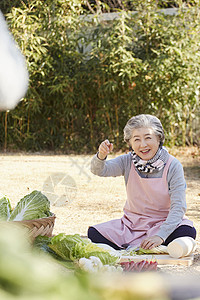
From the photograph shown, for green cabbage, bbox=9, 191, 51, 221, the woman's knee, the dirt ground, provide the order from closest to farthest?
green cabbage, bbox=9, 191, 51, 221, the woman's knee, the dirt ground

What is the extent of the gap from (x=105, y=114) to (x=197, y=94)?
71.2 inches

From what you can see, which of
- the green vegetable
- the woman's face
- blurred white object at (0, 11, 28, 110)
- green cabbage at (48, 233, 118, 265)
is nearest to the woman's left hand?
green cabbage at (48, 233, 118, 265)

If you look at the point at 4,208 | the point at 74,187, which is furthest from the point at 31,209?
the point at 74,187

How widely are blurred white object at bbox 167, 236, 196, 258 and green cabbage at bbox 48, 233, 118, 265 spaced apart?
0.44 meters

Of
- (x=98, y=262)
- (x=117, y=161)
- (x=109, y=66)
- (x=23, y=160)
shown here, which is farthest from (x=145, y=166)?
(x=109, y=66)

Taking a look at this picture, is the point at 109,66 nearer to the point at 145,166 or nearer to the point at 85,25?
the point at 85,25

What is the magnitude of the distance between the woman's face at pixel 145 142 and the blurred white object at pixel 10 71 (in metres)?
5.95

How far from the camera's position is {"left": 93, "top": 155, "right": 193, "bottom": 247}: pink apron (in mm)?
3012

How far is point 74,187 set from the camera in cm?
586

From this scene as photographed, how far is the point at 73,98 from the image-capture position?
9141 millimetres

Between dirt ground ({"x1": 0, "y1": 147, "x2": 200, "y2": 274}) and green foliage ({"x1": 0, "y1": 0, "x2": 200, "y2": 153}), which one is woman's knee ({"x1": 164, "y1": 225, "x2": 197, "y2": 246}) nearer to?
dirt ground ({"x1": 0, "y1": 147, "x2": 200, "y2": 274})

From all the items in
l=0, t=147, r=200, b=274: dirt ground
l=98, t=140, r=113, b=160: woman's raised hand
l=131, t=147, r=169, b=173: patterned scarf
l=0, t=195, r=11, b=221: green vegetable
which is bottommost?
l=0, t=147, r=200, b=274: dirt ground

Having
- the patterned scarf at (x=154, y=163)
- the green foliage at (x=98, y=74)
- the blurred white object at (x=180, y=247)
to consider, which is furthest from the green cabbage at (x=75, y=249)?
the green foliage at (x=98, y=74)

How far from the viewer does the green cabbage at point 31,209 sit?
8.43 ft
